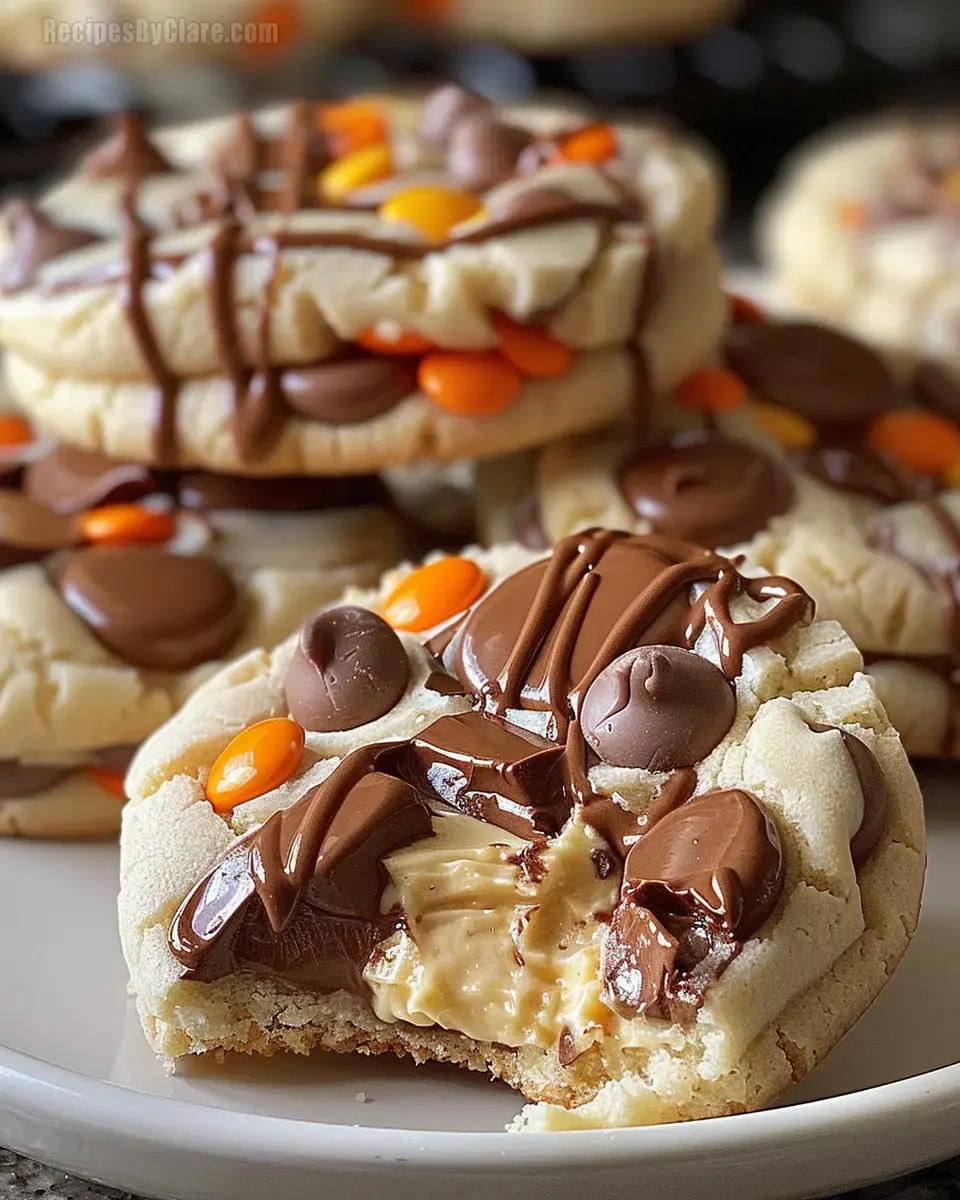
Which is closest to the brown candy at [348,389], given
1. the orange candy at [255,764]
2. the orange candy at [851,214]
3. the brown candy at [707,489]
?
the brown candy at [707,489]

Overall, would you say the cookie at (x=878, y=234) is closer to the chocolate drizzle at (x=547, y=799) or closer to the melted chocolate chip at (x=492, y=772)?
the chocolate drizzle at (x=547, y=799)

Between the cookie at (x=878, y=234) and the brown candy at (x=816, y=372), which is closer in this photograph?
the brown candy at (x=816, y=372)

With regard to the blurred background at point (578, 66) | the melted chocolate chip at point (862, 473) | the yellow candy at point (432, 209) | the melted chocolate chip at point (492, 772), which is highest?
the yellow candy at point (432, 209)

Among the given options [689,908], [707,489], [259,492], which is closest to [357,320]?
[259,492]

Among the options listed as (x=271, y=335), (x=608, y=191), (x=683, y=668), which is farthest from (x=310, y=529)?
(x=683, y=668)

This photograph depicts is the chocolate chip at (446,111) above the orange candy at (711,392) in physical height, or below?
above

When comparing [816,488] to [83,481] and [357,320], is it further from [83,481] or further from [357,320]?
[83,481]

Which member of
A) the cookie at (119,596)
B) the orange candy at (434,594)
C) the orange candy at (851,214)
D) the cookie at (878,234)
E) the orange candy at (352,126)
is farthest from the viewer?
the orange candy at (851,214)
